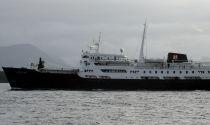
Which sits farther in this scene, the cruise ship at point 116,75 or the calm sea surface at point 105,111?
the cruise ship at point 116,75

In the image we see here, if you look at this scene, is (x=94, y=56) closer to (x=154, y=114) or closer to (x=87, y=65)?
(x=87, y=65)

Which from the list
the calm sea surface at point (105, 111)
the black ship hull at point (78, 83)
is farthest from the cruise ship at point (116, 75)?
the calm sea surface at point (105, 111)

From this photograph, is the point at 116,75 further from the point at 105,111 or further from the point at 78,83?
the point at 105,111

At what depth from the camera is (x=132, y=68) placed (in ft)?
286

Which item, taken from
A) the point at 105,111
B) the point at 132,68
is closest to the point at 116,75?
the point at 132,68

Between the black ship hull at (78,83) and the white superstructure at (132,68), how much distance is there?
1041mm

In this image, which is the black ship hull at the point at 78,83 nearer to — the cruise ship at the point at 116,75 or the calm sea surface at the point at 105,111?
the cruise ship at the point at 116,75

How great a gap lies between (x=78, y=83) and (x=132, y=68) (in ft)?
27.9

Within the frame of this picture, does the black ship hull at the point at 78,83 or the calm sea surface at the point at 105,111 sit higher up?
the black ship hull at the point at 78,83

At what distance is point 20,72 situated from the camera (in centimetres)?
8481

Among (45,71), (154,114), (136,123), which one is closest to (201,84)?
(45,71)

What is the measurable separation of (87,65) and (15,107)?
3271 centimetres

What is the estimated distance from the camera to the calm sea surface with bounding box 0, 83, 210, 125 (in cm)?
4484

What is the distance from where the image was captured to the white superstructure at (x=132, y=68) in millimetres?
86938
